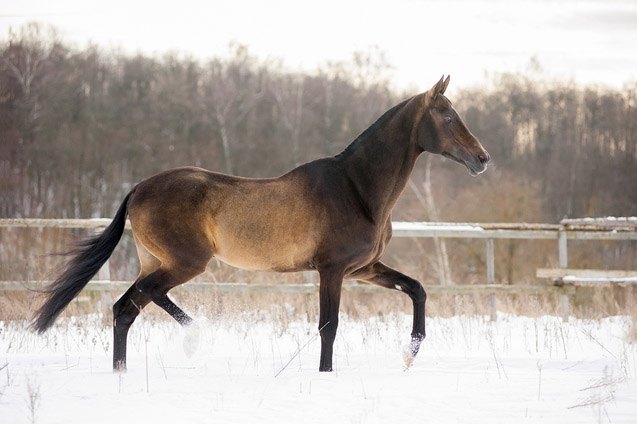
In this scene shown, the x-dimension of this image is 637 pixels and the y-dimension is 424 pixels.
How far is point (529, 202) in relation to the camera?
2616 centimetres

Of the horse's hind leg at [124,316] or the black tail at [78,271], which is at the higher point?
the black tail at [78,271]

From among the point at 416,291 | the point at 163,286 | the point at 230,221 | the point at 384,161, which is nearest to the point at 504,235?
the point at 416,291

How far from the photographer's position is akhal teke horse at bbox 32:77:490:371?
5.66 meters

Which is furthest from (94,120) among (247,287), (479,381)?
(479,381)

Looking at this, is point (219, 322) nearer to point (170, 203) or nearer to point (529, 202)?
point (170, 203)

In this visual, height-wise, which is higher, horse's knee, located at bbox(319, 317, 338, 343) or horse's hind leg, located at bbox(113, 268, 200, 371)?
horse's hind leg, located at bbox(113, 268, 200, 371)

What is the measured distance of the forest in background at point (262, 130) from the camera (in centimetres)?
2973

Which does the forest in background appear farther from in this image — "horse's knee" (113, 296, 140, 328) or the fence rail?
"horse's knee" (113, 296, 140, 328)

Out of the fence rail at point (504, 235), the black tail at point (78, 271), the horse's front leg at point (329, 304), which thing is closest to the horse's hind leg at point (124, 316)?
the black tail at point (78, 271)

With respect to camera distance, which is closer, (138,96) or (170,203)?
(170,203)

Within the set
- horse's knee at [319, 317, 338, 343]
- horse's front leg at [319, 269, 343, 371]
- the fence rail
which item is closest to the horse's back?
horse's front leg at [319, 269, 343, 371]

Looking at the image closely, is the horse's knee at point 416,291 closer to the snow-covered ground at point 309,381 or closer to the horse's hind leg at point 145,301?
the snow-covered ground at point 309,381

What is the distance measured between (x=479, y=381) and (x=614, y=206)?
2819cm

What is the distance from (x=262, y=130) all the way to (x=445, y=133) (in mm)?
33114
